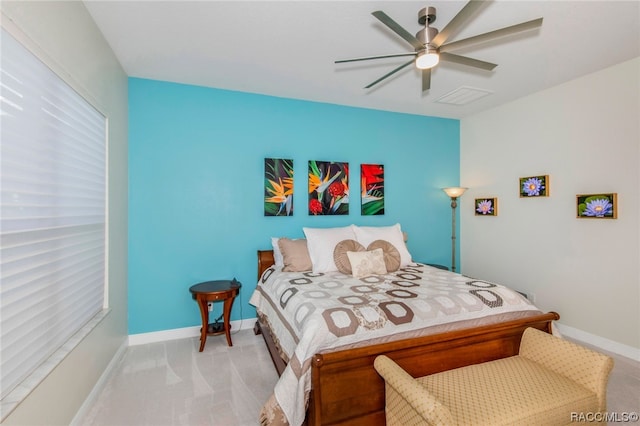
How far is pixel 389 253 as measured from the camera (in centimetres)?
306

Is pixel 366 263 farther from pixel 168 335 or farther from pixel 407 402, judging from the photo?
pixel 168 335

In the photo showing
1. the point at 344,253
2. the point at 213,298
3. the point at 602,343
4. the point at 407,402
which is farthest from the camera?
the point at 344,253

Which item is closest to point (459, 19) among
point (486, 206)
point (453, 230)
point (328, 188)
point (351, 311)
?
point (351, 311)

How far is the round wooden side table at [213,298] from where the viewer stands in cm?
271

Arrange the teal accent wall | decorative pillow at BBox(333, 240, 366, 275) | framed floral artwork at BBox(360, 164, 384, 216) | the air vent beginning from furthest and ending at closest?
framed floral artwork at BBox(360, 164, 384, 216) → the air vent → the teal accent wall → decorative pillow at BBox(333, 240, 366, 275)

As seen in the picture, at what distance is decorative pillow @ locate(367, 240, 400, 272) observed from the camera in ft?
9.79

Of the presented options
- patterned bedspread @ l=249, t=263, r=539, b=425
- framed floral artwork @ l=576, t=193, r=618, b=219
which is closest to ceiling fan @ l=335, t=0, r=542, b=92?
patterned bedspread @ l=249, t=263, r=539, b=425

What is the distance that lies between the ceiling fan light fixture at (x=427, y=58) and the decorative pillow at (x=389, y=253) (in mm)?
1758

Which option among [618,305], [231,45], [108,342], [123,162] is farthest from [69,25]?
[618,305]

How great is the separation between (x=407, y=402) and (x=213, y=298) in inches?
76.6

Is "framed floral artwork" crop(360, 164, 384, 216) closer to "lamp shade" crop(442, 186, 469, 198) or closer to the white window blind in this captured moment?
"lamp shade" crop(442, 186, 469, 198)

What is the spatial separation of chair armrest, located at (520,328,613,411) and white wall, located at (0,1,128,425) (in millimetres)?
2656

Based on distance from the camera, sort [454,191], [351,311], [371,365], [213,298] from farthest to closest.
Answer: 1. [454,191]
2. [213,298]
3. [351,311]
4. [371,365]

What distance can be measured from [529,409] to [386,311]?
2.60 feet
